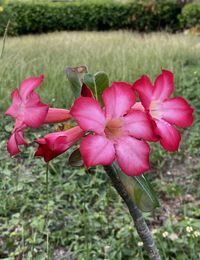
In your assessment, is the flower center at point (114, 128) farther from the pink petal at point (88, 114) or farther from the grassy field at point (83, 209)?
the grassy field at point (83, 209)

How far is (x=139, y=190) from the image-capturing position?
33.2 inches

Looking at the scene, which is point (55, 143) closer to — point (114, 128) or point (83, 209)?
point (114, 128)

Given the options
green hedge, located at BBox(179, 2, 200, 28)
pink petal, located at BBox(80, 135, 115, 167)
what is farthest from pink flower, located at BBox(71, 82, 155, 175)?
green hedge, located at BBox(179, 2, 200, 28)

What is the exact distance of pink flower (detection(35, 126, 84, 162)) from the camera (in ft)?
2.58

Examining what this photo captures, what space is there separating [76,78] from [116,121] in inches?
6.4

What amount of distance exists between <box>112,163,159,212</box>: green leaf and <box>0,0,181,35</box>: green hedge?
42.2 feet

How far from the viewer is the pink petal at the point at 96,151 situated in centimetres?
73

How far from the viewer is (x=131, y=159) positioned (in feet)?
2.42

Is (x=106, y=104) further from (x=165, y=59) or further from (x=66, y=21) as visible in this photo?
(x=66, y=21)

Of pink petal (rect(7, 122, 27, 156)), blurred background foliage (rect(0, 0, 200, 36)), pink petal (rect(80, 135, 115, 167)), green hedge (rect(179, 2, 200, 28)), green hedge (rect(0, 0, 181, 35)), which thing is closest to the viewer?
pink petal (rect(80, 135, 115, 167))

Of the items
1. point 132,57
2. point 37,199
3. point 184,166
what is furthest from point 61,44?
point 37,199

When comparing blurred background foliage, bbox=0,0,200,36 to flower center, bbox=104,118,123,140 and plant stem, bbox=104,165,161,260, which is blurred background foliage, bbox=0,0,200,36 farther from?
flower center, bbox=104,118,123,140

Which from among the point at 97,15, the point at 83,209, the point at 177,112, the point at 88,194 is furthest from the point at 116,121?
the point at 97,15

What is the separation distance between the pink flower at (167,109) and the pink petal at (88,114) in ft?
0.29
